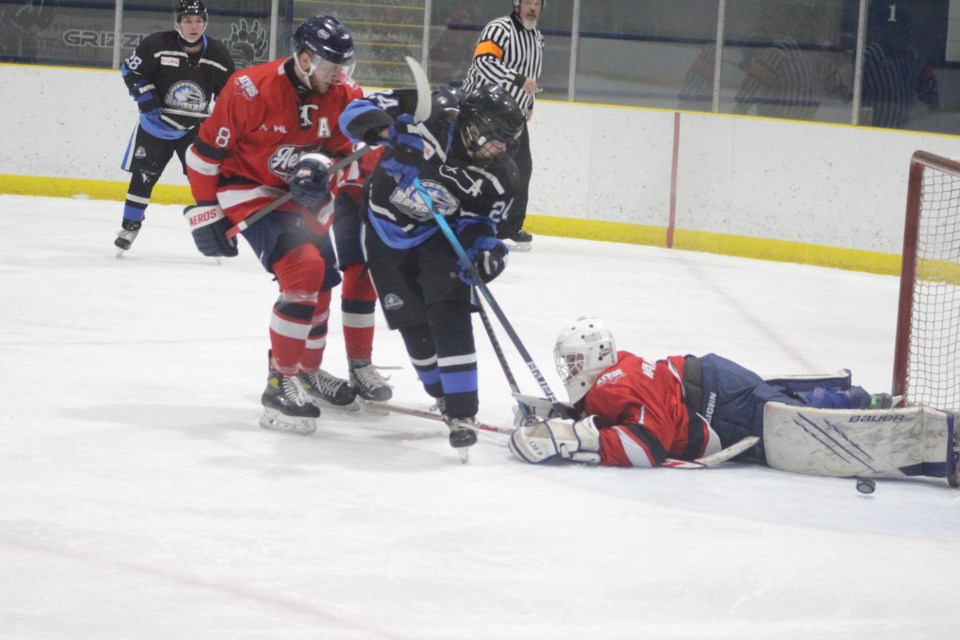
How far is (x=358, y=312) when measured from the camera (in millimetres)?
3842

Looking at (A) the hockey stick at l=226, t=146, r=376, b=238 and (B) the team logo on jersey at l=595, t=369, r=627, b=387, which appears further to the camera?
(A) the hockey stick at l=226, t=146, r=376, b=238

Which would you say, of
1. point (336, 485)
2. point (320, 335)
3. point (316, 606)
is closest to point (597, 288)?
point (320, 335)

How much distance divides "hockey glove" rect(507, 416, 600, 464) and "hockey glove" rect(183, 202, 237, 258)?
1.03 meters

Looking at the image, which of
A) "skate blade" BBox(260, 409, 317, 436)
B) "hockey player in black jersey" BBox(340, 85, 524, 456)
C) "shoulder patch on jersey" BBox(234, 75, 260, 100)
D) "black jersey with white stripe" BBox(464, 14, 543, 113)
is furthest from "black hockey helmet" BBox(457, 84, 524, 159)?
"black jersey with white stripe" BBox(464, 14, 543, 113)

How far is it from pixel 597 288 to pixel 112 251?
2.46m

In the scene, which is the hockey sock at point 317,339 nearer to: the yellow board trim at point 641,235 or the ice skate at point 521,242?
the ice skate at point 521,242

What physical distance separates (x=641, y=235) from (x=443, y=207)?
508 centimetres

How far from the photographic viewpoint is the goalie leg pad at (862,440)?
317 cm

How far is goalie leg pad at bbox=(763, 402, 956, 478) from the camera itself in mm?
3172

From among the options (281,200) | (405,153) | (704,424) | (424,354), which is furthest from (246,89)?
(704,424)

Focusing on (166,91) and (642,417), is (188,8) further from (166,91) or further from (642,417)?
(642,417)

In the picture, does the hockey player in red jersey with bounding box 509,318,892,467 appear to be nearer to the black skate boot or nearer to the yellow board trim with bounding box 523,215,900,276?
the black skate boot

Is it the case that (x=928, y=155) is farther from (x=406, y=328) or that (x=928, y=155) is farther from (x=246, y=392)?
(x=246, y=392)

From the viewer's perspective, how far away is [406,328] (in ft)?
11.5
